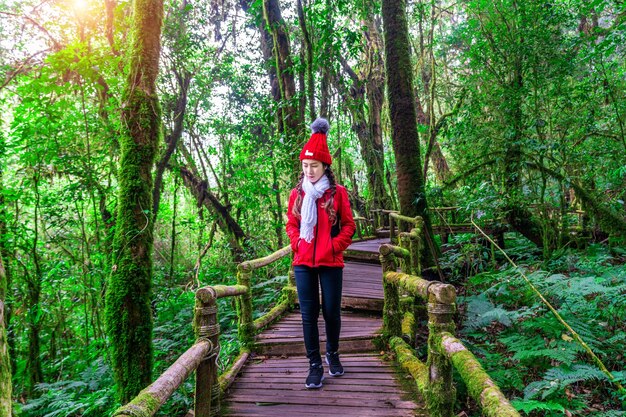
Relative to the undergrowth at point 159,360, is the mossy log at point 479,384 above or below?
above

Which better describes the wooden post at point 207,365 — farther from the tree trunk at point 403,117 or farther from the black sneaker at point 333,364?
the tree trunk at point 403,117

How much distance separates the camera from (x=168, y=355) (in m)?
7.18

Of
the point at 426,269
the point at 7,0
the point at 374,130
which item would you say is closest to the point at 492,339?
the point at 426,269

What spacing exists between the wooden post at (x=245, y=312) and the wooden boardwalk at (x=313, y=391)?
0.16 m

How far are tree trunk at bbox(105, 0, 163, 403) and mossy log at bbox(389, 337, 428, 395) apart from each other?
8.67ft

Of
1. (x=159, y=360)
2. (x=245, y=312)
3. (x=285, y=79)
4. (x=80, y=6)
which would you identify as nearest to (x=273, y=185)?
(x=285, y=79)

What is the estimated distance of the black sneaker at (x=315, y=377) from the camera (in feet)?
11.6

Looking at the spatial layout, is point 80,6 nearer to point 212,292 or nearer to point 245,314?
point 245,314

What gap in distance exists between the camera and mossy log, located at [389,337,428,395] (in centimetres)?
323

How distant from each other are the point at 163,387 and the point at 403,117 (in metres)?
6.81

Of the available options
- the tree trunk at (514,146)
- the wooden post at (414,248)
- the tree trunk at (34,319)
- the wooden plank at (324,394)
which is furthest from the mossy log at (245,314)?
the tree trunk at (514,146)

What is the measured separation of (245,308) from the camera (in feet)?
15.3

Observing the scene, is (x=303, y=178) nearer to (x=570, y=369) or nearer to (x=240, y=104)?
(x=570, y=369)

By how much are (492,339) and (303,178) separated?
450 centimetres
